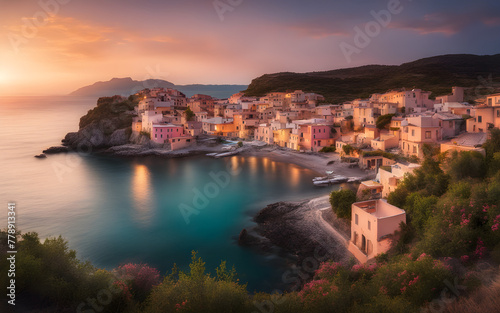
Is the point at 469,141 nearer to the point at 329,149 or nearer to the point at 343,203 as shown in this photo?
the point at 343,203

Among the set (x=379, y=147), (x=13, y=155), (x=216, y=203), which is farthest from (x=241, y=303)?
(x=13, y=155)

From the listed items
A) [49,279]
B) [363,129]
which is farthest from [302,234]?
[363,129]

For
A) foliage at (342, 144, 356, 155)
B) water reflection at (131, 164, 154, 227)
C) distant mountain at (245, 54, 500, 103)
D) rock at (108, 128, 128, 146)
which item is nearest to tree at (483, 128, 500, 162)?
foliage at (342, 144, 356, 155)

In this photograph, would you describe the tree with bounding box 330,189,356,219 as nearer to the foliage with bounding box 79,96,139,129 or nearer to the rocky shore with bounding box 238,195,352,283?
the rocky shore with bounding box 238,195,352,283

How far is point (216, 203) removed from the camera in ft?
63.4

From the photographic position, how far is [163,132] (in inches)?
1500

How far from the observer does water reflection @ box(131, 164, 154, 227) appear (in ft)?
57.3

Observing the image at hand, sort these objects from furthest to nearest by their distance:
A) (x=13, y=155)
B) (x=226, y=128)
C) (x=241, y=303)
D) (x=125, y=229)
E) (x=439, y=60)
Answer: (x=439, y=60), (x=226, y=128), (x=13, y=155), (x=125, y=229), (x=241, y=303)

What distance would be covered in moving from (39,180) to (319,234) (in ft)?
79.1

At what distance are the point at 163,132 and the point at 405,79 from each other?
56725 mm

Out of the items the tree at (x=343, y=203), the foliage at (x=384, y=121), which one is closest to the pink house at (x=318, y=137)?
the foliage at (x=384, y=121)

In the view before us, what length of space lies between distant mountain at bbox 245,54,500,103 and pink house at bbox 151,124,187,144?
114 ft

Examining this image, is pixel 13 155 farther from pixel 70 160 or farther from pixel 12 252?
pixel 12 252

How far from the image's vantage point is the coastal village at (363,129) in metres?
11.9
